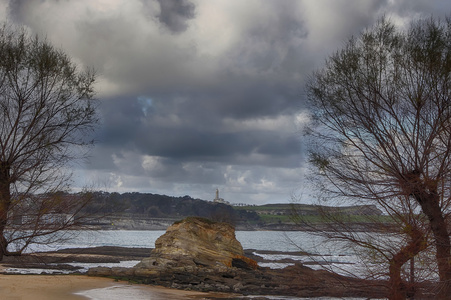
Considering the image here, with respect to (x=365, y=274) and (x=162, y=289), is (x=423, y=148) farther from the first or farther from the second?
(x=162, y=289)

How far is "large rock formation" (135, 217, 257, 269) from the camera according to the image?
3441 cm

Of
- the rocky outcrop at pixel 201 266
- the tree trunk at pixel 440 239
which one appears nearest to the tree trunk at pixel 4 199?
the tree trunk at pixel 440 239

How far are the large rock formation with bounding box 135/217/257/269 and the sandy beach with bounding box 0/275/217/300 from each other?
16.5ft

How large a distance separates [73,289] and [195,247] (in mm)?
11571

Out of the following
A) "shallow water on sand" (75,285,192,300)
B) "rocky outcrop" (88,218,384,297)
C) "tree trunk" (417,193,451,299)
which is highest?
"tree trunk" (417,193,451,299)

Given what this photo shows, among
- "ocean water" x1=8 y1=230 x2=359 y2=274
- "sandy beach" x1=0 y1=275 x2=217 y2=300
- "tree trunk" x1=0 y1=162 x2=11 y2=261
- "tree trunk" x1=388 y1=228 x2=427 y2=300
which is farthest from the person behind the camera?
"sandy beach" x1=0 y1=275 x2=217 y2=300

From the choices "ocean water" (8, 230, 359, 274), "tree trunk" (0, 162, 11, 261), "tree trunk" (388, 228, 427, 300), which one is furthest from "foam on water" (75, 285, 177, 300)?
"tree trunk" (388, 228, 427, 300)

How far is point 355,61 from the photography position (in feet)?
46.3

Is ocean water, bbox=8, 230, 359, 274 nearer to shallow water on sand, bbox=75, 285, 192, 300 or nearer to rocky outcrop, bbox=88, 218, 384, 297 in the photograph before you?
shallow water on sand, bbox=75, 285, 192, 300

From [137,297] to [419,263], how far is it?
1532 centimetres

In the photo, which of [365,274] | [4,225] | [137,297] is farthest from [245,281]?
[4,225]

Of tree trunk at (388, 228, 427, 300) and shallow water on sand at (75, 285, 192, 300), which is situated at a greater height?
tree trunk at (388, 228, 427, 300)

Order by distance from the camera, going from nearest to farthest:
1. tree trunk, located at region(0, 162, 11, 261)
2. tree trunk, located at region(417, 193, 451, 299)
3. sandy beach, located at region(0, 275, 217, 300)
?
tree trunk, located at region(417, 193, 451, 299)
tree trunk, located at region(0, 162, 11, 261)
sandy beach, located at region(0, 275, 217, 300)

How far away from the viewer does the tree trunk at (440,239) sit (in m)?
11.5
